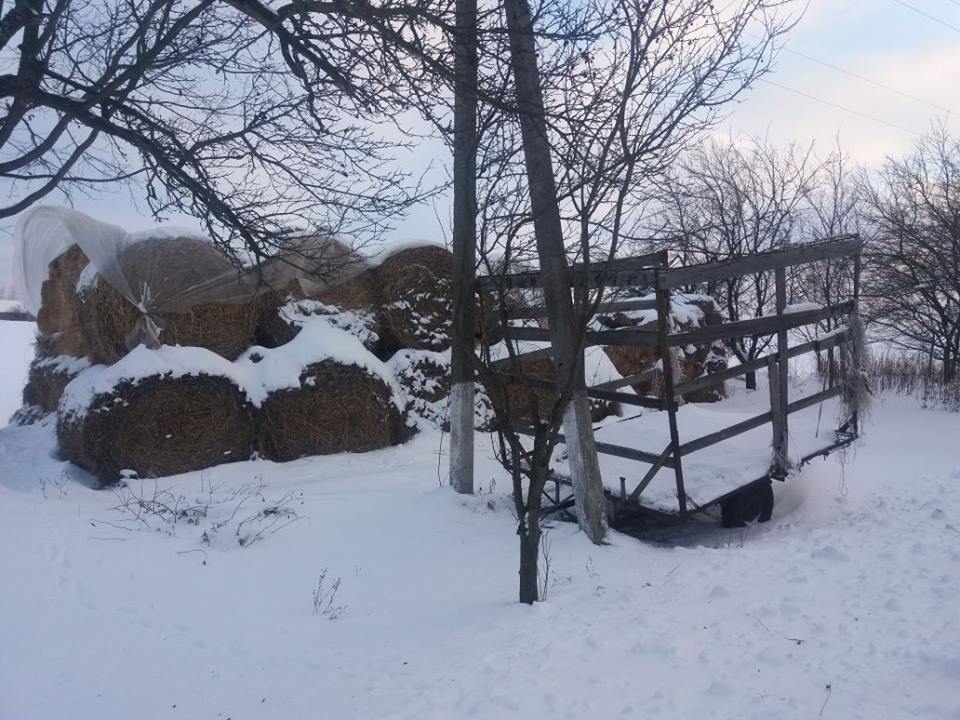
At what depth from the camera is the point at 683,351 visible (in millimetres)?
14836

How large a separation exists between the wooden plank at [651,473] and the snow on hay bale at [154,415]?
5.18 metres

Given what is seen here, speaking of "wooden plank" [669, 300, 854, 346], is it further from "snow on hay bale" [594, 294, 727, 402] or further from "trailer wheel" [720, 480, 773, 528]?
"snow on hay bale" [594, 294, 727, 402]

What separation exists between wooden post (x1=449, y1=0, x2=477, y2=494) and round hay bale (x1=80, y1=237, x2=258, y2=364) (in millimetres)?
3404

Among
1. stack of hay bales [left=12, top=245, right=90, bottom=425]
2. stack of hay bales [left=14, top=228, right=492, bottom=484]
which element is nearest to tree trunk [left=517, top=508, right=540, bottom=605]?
stack of hay bales [left=14, top=228, right=492, bottom=484]

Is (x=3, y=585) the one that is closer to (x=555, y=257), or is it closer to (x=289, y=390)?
(x=555, y=257)

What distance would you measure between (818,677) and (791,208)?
47.3 ft

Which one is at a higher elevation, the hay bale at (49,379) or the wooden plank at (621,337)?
the wooden plank at (621,337)

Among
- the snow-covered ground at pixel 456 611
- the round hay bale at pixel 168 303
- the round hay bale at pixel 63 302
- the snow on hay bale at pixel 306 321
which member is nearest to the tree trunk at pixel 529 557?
the snow-covered ground at pixel 456 611

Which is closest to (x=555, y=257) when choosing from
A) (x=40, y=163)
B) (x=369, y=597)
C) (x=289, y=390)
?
(x=369, y=597)

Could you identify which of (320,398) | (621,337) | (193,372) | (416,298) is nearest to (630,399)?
(621,337)

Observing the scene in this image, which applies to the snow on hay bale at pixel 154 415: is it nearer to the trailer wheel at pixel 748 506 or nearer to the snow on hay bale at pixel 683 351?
the trailer wheel at pixel 748 506

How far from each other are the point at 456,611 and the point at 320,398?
17.8 feet

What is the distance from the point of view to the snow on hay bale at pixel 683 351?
13711 millimetres

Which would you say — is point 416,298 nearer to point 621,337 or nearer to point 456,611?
point 621,337
